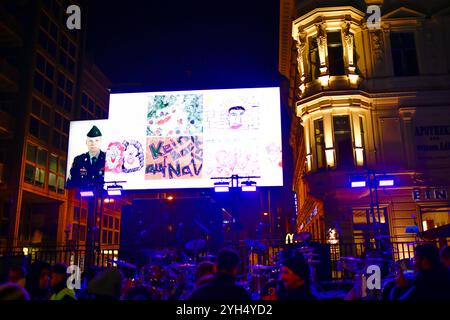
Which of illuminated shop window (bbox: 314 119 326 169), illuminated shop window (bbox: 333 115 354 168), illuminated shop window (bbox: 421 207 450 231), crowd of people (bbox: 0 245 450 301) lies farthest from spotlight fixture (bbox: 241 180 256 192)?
crowd of people (bbox: 0 245 450 301)

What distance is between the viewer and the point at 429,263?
4766 mm

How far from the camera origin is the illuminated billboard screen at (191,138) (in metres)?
17.3

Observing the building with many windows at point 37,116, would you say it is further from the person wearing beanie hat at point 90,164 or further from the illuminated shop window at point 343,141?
the illuminated shop window at point 343,141

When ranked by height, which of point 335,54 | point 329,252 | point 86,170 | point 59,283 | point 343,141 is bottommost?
point 59,283

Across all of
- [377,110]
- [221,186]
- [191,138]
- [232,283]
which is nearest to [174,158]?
[191,138]

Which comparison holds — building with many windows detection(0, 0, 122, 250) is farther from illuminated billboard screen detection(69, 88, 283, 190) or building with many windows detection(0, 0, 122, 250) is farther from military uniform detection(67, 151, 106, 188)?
illuminated billboard screen detection(69, 88, 283, 190)

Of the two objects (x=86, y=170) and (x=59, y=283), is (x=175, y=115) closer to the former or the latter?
(x=86, y=170)

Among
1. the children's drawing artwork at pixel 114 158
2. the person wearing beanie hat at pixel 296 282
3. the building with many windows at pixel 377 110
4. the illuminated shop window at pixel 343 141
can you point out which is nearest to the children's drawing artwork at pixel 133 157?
the children's drawing artwork at pixel 114 158

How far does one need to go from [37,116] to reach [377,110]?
28.1 metres

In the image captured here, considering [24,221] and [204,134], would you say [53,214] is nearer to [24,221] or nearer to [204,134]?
[24,221]

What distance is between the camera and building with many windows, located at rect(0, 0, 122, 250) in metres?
30.9

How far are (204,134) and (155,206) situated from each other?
203 inches

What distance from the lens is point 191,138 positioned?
1795 cm
